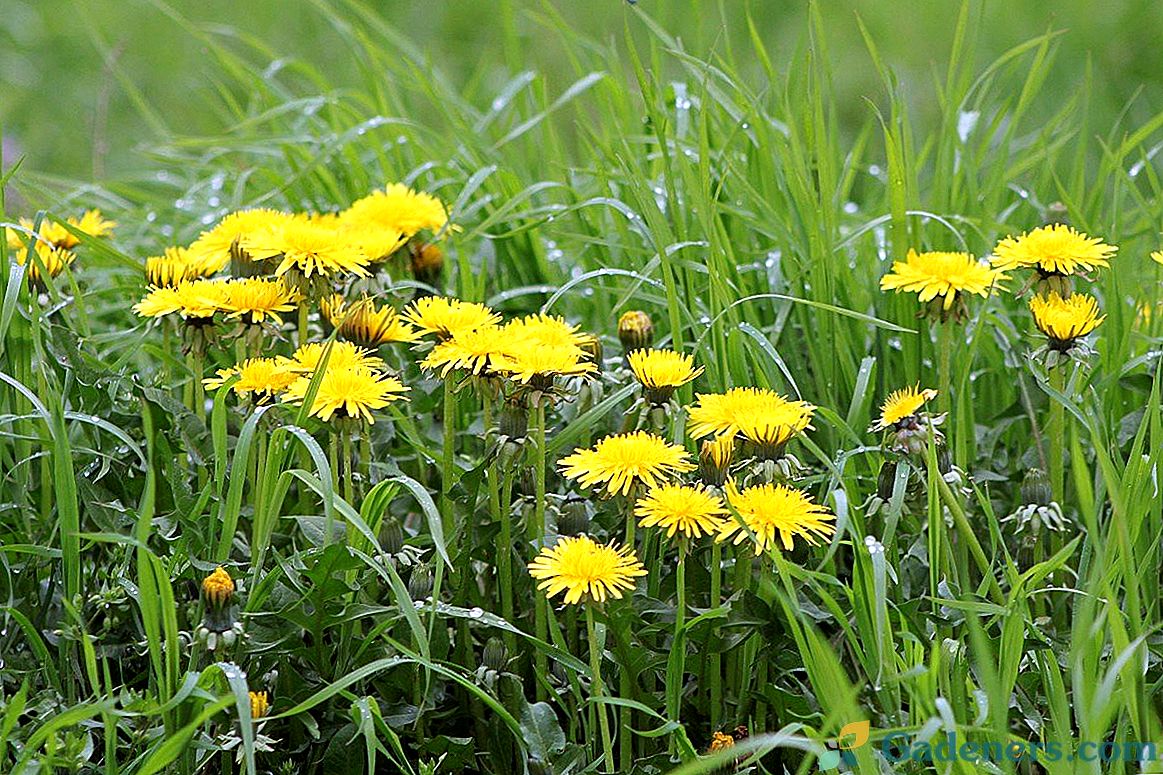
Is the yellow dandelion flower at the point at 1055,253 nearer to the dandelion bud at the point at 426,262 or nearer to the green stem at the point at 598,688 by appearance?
the green stem at the point at 598,688

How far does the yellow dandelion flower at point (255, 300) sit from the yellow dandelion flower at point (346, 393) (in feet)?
0.47

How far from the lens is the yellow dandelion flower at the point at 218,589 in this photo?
54.4 inches

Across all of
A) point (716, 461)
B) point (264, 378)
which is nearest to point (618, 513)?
point (716, 461)

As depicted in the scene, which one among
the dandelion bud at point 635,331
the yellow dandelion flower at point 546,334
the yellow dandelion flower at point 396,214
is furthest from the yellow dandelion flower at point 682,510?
the yellow dandelion flower at point 396,214

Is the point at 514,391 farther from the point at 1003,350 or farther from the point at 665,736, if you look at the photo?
the point at 1003,350

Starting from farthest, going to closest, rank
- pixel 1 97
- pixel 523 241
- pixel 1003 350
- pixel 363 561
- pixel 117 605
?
1. pixel 1 97
2. pixel 523 241
3. pixel 1003 350
4. pixel 117 605
5. pixel 363 561

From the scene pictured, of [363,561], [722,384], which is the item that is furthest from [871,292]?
[363,561]

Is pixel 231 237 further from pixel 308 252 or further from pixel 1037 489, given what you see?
pixel 1037 489

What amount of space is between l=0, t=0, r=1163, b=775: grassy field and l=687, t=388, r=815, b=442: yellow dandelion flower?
3 cm

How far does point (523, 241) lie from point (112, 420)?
873mm

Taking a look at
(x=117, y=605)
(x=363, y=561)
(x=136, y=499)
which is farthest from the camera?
(x=136, y=499)

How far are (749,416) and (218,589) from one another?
1.96 ft

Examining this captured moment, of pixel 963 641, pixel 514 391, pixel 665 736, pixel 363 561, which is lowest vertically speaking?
pixel 665 736

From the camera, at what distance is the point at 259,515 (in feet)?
4.96
